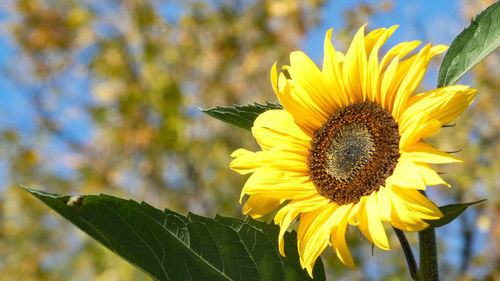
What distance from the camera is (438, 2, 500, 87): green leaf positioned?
31.4 inches

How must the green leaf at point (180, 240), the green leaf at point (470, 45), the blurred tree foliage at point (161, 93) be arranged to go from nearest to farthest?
the green leaf at point (180, 240) → the green leaf at point (470, 45) → the blurred tree foliage at point (161, 93)

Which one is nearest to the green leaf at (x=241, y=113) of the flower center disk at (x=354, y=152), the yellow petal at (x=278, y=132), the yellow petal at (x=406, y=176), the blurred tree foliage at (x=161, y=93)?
the yellow petal at (x=278, y=132)

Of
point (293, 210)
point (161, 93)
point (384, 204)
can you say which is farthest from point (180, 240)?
point (161, 93)

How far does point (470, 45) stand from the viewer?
32.2 inches

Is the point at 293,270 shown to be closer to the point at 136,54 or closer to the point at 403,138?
the point at 403,138

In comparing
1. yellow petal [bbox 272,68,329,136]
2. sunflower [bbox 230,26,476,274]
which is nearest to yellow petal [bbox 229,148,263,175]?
sunflower [bbox 230,26,476,274]

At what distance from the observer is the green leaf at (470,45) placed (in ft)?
2.62

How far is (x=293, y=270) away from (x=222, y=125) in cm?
669

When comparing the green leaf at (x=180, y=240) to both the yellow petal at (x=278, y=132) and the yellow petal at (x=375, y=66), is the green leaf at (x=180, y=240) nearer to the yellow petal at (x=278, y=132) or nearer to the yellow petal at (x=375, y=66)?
the yellow petal at (x=278, y=132)

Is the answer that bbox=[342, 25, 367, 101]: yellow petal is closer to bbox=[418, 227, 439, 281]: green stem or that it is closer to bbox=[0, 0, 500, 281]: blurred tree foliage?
bbox=[418, 227, 439, 281]: green stem

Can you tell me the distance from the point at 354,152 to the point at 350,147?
0.06ft

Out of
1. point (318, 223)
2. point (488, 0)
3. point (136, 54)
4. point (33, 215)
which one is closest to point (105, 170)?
point (136, 54)

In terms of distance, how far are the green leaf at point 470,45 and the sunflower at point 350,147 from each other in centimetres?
3

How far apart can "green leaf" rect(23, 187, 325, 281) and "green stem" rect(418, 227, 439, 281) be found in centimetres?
15
